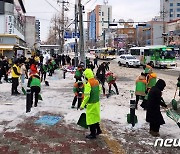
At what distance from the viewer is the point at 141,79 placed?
1138 cm

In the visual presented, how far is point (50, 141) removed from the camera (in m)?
7.57

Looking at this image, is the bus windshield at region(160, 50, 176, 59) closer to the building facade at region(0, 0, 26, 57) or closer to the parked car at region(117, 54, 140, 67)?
the parked car at region(117, 54, 140, 67)

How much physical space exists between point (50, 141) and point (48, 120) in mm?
2248

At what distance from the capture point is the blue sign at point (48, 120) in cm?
950

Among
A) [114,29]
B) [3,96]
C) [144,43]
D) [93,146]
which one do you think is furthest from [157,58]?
[114,29]

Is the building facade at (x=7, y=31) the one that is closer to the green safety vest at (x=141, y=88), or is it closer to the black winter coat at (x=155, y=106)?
the green safety vest at (x=141, y=88)

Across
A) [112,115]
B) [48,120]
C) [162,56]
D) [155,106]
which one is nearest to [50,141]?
[48,120]

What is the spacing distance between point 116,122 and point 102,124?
0.48 m

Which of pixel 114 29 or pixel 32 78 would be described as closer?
pixel 32 78

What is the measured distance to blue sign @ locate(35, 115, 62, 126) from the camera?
950cm

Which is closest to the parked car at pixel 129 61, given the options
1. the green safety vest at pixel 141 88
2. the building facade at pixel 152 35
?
the green safety vest at pixel 141 88

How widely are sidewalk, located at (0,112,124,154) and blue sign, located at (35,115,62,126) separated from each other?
278 mm

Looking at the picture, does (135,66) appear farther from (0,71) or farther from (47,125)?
(47,125)

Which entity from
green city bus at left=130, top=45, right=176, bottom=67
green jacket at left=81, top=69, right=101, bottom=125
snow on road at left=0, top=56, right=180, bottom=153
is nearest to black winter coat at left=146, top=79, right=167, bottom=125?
snow on road at left=0, top=56, right=180, bottom=153
